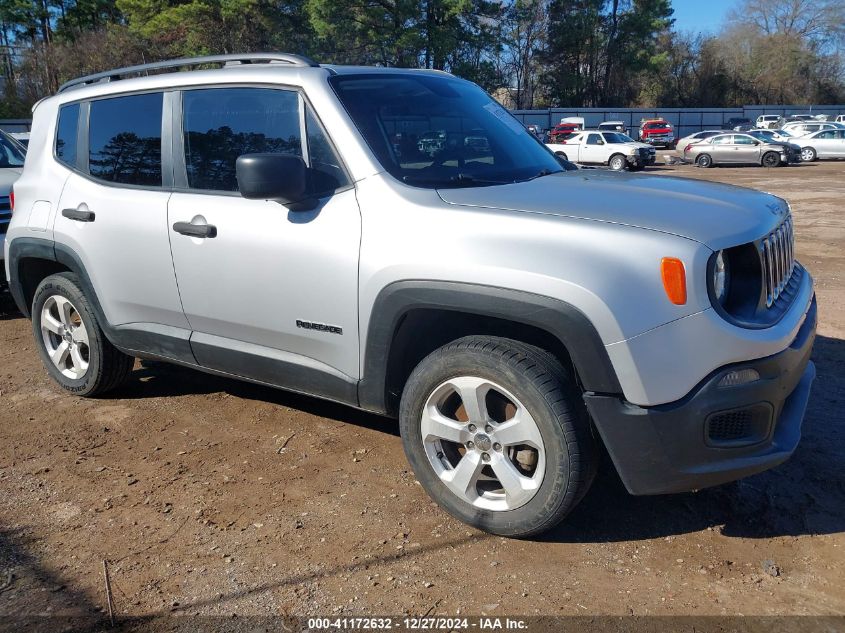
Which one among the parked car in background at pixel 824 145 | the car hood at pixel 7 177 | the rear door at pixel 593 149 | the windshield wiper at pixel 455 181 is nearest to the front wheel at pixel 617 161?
the rear door at pixel 593 149

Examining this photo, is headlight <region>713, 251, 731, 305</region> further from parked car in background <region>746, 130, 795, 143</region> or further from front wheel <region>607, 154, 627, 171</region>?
parked car in background <region>746, 130, 795, 143</region>

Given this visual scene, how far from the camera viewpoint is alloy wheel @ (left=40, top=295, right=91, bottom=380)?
4848 millimetres

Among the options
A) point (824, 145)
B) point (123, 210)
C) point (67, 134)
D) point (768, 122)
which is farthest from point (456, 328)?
point (768, 122)

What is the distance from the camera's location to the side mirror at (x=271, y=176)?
325cm

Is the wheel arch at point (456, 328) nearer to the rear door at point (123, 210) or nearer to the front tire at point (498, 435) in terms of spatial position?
the front tire at point (498, 435)

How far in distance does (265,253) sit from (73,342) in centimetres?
203

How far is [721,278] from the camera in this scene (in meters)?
2.86

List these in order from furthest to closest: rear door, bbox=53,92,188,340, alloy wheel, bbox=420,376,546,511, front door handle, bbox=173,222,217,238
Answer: rear door, bbox=53,92,188,340 → front door handle, bbox=173,222,217,238 → alloy wheel, bbox=420,376,546,511

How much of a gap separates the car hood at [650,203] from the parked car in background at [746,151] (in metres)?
30.2

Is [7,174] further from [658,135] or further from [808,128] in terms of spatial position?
[658,135]

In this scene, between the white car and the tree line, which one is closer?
the white car

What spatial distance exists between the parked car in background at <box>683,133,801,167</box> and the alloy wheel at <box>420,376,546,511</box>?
31369 millimetres

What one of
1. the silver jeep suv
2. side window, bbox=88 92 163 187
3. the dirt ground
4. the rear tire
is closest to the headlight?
the silver jeep suv

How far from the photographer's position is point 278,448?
4184mm
